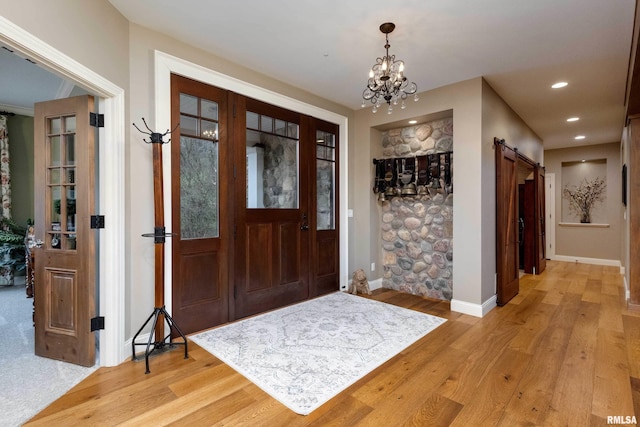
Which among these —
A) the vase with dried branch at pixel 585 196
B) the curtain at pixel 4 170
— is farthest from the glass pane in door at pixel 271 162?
the vase with dried branch at pixel 585 196

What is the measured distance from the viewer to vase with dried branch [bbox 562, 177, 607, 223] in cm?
707

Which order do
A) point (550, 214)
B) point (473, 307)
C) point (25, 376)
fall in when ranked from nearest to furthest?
1. point (25, 376)
2. point (473, 307)
3. point (550, 214)

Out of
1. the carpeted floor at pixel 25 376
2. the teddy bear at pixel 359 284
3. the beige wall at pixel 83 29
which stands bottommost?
the carpeted floor at pixel 25 376

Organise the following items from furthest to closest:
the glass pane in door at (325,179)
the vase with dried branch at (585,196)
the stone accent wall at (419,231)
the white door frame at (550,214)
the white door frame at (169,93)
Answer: the white door frame at (550,214), the vase with dried branch at (585,196), the glass pane in door at (325,179), the stone accent wall at (419,231), the white door frame at (169,93)

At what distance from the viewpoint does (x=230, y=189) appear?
3.27 m

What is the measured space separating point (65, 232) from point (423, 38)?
347 centimetres

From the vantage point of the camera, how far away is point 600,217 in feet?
23.1

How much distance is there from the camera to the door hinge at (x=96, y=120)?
2367mm

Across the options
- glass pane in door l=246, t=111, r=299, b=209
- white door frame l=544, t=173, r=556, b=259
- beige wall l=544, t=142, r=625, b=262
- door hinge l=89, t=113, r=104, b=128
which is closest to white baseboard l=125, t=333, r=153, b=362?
glass pane in door l=246, t=111, r=299, b=209

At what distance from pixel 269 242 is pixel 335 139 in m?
1.90

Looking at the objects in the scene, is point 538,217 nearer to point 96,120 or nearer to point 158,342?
point 158,342

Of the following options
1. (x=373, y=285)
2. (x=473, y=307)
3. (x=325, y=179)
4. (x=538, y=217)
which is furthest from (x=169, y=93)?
(x=538, y=217)

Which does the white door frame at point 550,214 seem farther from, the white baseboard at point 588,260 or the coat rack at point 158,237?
the coat rack at point 158,237

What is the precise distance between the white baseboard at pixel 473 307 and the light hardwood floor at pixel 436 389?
0.41 m
